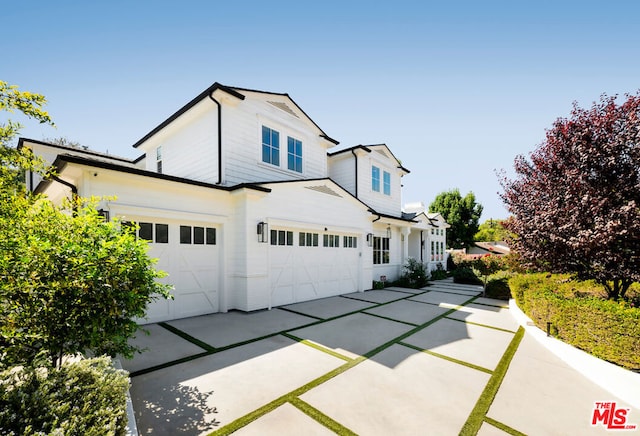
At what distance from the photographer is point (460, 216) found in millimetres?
30375

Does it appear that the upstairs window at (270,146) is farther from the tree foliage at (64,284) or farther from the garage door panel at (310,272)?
the tree foliage at (64,284)

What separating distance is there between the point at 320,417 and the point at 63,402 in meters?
2.51

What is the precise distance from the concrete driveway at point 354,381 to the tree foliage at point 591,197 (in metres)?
2.11

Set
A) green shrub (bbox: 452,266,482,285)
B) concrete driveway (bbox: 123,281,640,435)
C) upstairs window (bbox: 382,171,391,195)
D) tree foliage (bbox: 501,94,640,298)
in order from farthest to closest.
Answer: upstairs window (bbox: 382,171,391,195), green shrub (bbox: 452,266,482,285), tree foliage (bbox: 501,94,640,298), concrete driveway (bbox: 123,281,640,435)

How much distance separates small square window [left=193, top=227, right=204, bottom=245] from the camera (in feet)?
24.1

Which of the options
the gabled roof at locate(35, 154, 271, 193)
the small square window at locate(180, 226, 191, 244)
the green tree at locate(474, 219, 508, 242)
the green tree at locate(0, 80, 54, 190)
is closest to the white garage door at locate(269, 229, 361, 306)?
the gabled roof at locate(35, 154, 271, 193)

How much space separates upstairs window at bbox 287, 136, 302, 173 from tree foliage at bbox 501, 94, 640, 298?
8033 mm

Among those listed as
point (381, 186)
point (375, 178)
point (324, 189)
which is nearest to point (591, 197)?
point (324, 189)

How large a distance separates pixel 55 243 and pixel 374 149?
552 inches

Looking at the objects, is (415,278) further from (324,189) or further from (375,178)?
(324,189)

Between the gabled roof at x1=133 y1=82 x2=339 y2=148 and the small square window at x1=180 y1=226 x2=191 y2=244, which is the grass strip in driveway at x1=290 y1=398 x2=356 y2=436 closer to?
the small square window at x1=180 y1=226 x2=191 y2=244

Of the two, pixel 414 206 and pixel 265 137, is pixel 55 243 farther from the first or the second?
pixel 414 206

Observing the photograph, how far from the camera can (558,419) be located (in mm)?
3100

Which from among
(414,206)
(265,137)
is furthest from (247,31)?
(414,206)
